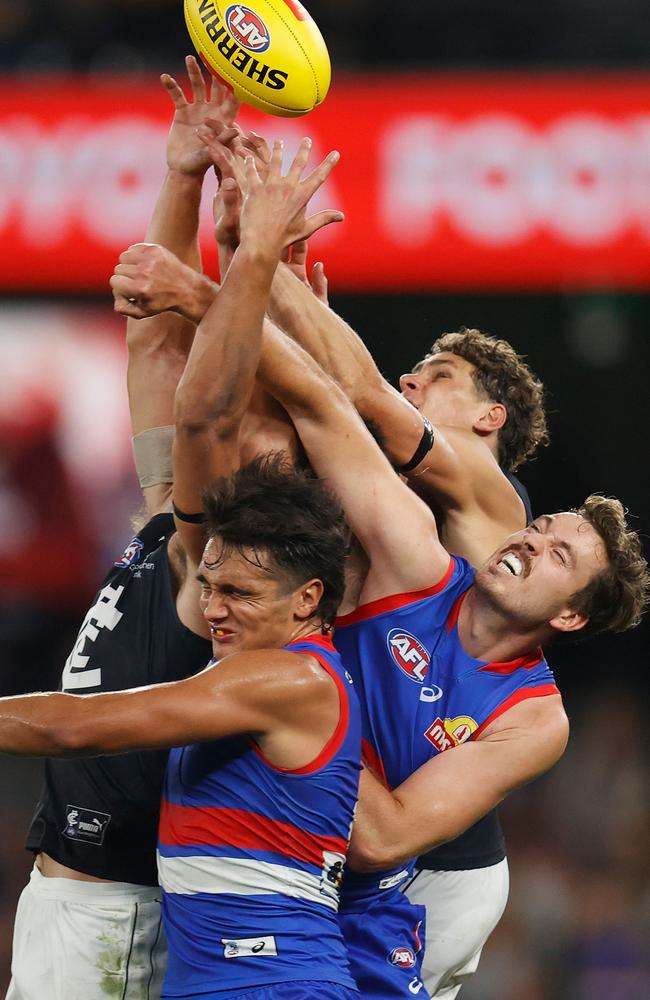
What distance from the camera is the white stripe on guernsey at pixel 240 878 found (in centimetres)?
317

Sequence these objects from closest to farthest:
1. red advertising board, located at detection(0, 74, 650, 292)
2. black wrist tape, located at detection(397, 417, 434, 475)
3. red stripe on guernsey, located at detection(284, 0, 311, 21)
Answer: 1. red stripe on guernsey, located at detection(284, 0, 311, 21)
2. black wrist tape, located at detection(397, 417, 434, 475)
3. red advertising board, located at detection(0, 74, 650, 292)

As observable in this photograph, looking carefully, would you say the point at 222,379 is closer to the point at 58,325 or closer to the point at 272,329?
the point at 272,329

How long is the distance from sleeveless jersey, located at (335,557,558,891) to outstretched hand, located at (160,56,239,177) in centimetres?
138

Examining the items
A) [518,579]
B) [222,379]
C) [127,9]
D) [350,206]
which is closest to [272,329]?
[222,379]

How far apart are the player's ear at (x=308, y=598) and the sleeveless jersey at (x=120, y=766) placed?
1.64 feet

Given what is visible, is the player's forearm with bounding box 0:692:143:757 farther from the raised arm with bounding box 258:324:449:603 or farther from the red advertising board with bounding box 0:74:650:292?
the red advertising board with bounding box 0:74:650:292

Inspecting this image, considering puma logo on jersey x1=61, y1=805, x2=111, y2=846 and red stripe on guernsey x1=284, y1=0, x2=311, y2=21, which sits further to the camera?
red stripe on guernsey x1=284, y1=0, x2=311, y2=21

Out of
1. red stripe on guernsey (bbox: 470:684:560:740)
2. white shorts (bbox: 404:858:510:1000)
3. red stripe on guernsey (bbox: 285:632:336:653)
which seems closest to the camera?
red stripe on guernsey (bbox: 285:632:336:653)

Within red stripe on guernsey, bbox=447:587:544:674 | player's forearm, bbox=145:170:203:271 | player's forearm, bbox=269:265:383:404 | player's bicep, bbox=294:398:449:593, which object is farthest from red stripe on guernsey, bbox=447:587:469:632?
player's forearm, bbox=145:170:203:271

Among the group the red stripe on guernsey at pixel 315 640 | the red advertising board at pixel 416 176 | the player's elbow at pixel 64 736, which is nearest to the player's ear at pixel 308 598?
the red stripe on guernsey at pixel 315 640

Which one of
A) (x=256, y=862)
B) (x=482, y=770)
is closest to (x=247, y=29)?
(x=482, y=770)

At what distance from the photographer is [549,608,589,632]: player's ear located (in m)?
4.04

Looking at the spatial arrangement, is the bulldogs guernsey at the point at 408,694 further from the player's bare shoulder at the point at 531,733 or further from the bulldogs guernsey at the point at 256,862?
the bulldogs guernsey at the point at 256,862

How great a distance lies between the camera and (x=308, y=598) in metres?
3.27
